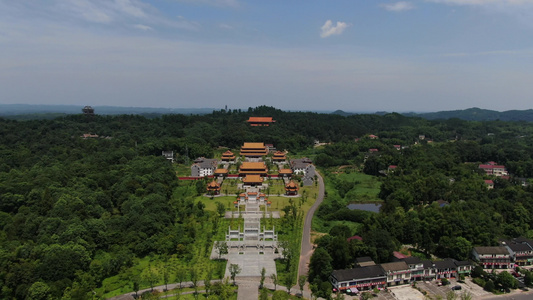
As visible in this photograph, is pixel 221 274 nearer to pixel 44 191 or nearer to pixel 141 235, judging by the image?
pixel 141 235

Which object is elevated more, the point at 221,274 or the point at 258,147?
the point at 258,147

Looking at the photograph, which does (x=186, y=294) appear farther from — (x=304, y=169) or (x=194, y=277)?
(x=304, y=169)

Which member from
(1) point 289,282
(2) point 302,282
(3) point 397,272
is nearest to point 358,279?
(3) point 397,272

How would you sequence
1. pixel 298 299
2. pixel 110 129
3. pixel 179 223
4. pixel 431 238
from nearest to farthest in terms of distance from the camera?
pixel 298 299, pixel 431 238, pixel 179 223, pixel 110 129

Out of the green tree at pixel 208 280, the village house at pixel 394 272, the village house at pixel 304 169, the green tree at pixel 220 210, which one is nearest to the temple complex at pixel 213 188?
the green tree at pixel 220 210

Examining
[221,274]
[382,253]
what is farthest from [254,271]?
[382,253]

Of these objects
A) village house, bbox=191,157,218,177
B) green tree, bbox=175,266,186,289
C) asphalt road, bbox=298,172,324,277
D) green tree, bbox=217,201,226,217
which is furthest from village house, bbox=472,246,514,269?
village house, bbox=191,157,218,177
